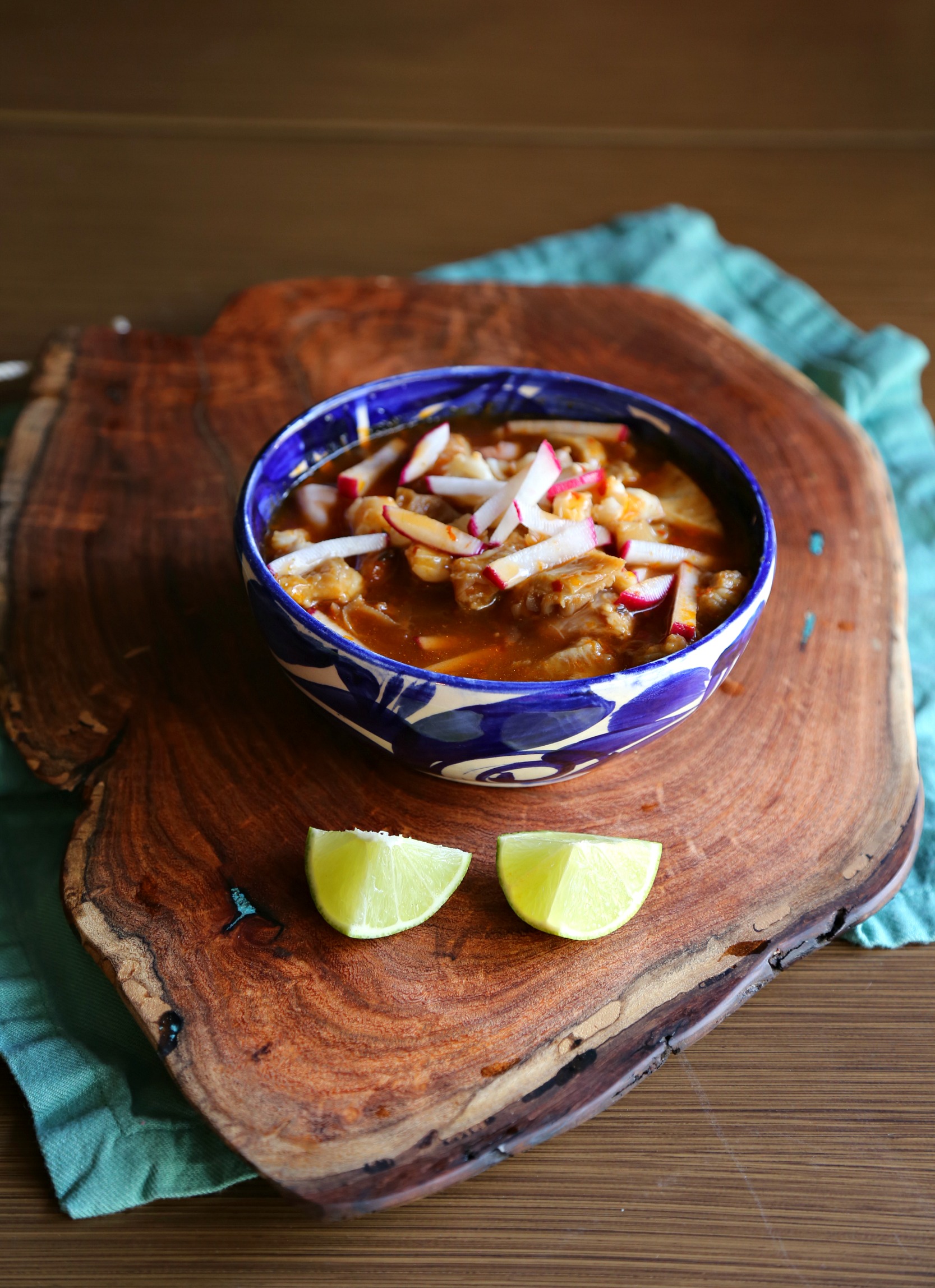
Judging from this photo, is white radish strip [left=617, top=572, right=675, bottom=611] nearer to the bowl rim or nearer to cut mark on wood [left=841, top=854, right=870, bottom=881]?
the bowl rim

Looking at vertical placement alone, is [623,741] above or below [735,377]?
below

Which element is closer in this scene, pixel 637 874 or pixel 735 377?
pixel 637 874

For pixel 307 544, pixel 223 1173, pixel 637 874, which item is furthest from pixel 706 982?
pixel 307 544

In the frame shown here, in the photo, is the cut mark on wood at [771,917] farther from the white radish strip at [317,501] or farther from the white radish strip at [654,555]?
the white radish strip at [317,501]

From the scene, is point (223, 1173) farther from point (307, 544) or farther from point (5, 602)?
point (5, 602)

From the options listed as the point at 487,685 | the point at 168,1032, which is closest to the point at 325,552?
the point at 487,685

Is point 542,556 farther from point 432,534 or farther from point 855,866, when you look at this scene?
point 855,866
